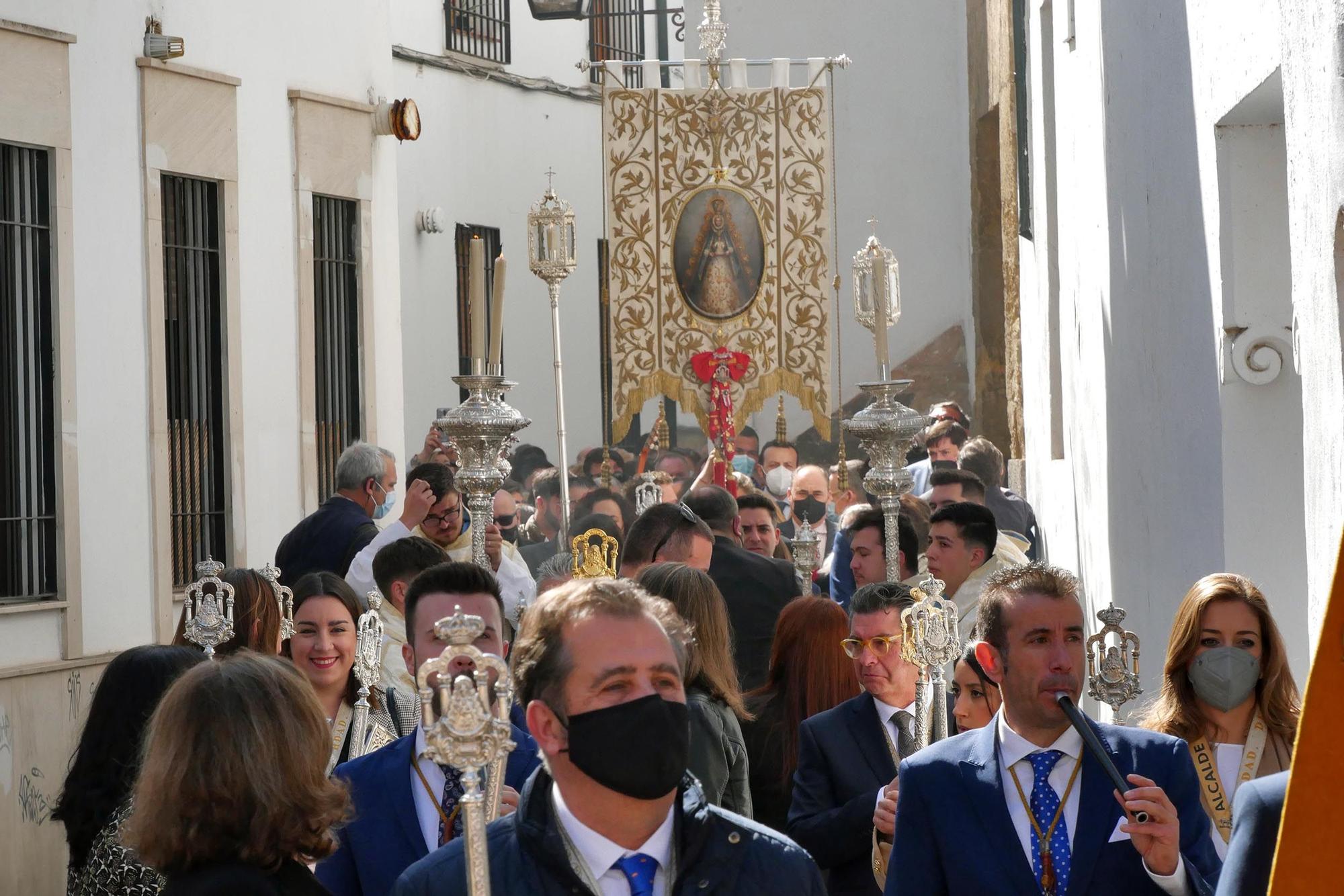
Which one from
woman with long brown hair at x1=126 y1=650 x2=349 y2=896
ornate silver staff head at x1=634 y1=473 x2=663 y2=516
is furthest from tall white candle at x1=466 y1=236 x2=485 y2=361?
ornate silver staff head at x1=634 y1=473 x2=663 y2=516

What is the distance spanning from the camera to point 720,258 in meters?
16.3

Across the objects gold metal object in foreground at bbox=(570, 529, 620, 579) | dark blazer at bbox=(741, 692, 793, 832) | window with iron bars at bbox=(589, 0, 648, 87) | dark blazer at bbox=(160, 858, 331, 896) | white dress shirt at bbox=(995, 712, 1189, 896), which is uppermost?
window with iron bars at bbox=(589, 0, 648, 87)

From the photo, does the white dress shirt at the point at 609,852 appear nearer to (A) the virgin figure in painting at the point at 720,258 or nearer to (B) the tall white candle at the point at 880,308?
(B) the tall white candle at the point at 880,308

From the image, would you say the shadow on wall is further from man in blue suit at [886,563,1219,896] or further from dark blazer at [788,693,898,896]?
man in blue suit at [886,563,1219,896]

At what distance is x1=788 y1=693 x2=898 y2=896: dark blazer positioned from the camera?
184 inches

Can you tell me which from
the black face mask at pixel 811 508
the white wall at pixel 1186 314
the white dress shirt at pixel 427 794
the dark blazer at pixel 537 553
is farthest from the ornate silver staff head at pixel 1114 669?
the black face mask at pixel 811 508

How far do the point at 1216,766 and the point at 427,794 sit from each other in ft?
6.22

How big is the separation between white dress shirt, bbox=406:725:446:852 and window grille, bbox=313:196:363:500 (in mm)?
8737

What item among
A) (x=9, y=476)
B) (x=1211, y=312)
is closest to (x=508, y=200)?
(x=9, y=476)

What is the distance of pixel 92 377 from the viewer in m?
10.0

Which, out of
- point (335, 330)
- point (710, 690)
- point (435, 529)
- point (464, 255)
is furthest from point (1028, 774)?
point (464, 255)

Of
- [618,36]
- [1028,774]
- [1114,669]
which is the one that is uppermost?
[618,36]

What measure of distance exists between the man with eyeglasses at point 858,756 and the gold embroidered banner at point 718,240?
1077 centimetres

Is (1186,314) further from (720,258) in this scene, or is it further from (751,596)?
(720,258)
